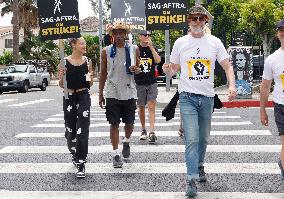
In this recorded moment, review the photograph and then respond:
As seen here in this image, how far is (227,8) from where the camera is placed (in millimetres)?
34969

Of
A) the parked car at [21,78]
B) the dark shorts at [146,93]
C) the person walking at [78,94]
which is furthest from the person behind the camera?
the parked car at [21,78]

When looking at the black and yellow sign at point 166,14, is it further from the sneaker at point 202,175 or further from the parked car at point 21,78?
the parked car at point 21,78

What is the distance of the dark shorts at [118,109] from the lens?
706 cm

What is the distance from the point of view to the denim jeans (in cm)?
559

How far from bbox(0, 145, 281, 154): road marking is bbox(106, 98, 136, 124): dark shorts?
136 centimetres

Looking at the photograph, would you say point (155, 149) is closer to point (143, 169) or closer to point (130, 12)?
point (143, 169)

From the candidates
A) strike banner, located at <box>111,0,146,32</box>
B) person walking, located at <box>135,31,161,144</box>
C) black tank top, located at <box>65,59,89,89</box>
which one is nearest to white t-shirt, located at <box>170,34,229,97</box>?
black tank top, located at <box>65,59,89,89</box>

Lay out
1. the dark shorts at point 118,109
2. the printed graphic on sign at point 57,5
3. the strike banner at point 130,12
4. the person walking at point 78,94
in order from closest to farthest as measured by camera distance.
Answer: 1. the person walking at point 78,94
2. the dark shorts at point 118,109
3. the printed graphic on sign at point 57,5
4. the strike banner at point 130,12

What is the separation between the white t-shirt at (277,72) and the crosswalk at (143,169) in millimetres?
1041

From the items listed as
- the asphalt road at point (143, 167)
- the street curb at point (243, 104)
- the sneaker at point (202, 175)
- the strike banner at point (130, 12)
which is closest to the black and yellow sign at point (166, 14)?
the strike banner at point (130, 12)

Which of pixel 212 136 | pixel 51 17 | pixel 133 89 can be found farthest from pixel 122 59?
→ pixel 212 136

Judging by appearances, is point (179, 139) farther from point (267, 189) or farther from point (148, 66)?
point (267, 189)

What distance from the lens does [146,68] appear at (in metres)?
9.11

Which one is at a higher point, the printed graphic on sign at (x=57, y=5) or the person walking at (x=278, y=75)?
the printed graphic on sign at (x=57, y=5)
